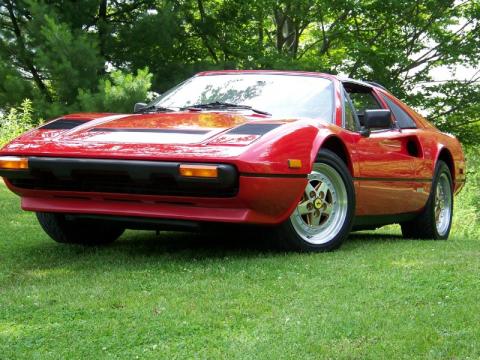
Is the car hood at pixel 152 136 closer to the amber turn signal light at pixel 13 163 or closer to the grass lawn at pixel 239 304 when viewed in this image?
the amber turn signal light at pixel 13 163

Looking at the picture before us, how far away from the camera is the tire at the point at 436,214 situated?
261 inches

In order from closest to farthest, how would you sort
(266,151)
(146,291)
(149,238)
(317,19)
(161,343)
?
(161,343), (146,291), (266,151), (149,238), (317,19)

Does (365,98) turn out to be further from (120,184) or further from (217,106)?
(120,184)

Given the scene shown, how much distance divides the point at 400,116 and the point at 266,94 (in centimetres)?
178

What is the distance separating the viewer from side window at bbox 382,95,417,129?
6539 millimetres

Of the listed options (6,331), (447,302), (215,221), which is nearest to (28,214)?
(215,221)

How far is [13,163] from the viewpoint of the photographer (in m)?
4.55

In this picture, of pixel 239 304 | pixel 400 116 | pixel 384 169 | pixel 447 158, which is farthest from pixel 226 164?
pixel 447 158

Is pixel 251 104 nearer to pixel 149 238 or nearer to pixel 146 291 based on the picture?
pixel 149 238

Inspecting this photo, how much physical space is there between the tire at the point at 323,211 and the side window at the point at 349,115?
53 cm

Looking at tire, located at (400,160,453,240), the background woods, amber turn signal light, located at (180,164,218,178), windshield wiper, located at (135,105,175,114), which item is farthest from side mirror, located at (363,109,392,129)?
the background woods

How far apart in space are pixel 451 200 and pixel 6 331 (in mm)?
5307

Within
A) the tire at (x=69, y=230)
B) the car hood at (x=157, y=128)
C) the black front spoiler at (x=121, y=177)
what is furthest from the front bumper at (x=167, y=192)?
the tire at (x=69, y=230)

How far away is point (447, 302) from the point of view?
3.25 metres
